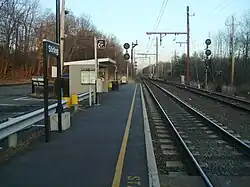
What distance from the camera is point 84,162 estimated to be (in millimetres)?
6973

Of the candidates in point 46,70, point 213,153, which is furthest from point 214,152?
point 46,70

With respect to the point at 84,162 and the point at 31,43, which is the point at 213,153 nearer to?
the point at 84,162

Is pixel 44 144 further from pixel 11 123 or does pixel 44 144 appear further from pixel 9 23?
pixel 9 23

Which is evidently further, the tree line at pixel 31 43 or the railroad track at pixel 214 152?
the tree line at pixel 31 43

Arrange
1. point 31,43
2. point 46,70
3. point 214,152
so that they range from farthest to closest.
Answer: point 31,43 < point 46,70 < point 214,152

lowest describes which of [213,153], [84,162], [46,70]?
[213,153]

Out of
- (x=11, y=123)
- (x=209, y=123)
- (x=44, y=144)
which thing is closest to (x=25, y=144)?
(x=44, y=144)

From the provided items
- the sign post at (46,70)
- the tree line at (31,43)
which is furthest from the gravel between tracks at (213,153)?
the tree line at (31,43)

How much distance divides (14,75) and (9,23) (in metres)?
10.1

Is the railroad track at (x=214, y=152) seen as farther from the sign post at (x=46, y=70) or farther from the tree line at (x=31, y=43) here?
the tree line at (x=31, y=43)

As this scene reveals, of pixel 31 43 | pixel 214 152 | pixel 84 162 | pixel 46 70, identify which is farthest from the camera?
pixel 31 43

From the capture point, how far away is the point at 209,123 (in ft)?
44.0

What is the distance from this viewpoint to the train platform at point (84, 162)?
571 cm

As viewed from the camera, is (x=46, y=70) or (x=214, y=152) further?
(x=46, y=70)
